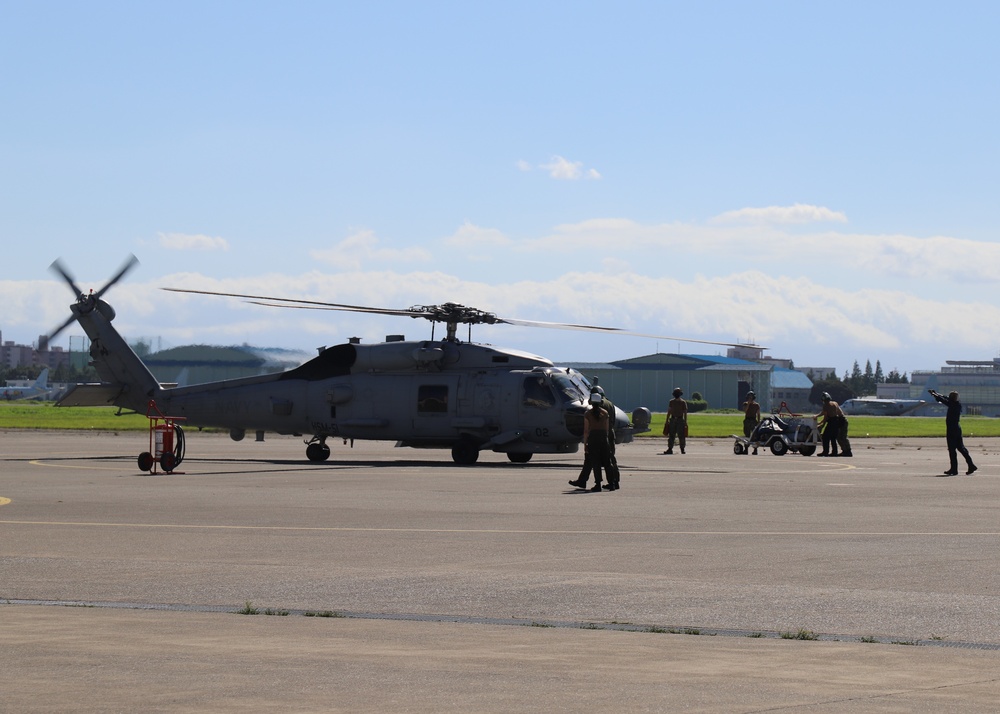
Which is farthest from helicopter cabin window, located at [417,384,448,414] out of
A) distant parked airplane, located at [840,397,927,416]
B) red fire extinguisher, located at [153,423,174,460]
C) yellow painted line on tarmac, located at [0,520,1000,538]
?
distant parked airplane, located at [840,397,927,416]

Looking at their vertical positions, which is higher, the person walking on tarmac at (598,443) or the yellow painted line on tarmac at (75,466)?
the person walking on tarmac at (598,443)

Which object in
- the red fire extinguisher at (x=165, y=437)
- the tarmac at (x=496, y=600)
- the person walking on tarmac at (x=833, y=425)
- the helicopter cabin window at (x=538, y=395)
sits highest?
the helicopter cabin window at (x=538, y=395)

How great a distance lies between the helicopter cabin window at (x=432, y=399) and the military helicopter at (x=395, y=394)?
1.0 inches

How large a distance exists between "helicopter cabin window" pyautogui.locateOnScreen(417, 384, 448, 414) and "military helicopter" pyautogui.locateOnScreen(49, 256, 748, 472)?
3 cm

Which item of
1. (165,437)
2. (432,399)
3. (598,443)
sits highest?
(432,399)

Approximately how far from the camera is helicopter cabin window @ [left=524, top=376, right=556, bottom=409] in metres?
33.9

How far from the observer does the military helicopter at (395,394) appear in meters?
34.2

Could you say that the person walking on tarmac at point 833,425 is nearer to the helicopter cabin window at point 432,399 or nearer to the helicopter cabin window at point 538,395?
the helicopter cabin window at point 538,395

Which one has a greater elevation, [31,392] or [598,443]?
[31,392]

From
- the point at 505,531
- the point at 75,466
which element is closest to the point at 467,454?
the point at 75,466

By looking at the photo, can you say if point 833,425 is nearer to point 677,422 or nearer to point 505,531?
point 677,422

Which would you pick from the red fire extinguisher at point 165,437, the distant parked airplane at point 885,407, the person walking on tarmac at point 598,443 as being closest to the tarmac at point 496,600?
Answer: the person walking on tarmac at point 598,443

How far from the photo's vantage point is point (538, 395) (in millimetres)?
34000

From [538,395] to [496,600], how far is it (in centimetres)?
2338
